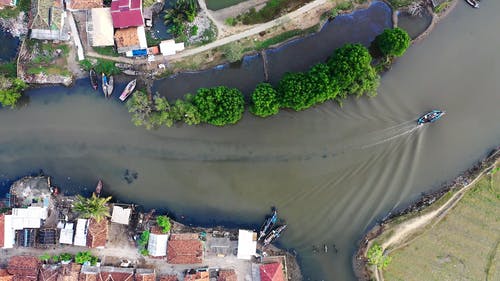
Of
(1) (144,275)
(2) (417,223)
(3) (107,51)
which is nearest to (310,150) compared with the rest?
(2) (417,223)

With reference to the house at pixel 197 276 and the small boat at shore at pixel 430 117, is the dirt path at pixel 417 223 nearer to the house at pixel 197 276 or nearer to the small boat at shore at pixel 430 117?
the small boat at shore at pixel 430 117

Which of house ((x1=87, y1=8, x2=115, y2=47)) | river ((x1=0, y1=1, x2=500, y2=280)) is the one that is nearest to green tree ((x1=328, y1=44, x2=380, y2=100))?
river ((x1=0, y1=1, x2=500, y2=280))

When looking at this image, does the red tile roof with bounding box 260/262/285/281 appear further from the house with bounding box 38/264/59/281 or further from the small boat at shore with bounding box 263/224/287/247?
the house with bounding box 38/264/59/281

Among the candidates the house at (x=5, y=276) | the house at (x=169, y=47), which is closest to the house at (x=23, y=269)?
the house at (x=5, y=276)

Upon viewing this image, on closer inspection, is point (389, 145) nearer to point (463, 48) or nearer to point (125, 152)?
point (463, 48)

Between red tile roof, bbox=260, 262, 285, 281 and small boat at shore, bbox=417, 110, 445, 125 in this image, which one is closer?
red tile roof, bbox=260, 262, 285, 281

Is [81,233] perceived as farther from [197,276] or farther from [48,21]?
[48,21]

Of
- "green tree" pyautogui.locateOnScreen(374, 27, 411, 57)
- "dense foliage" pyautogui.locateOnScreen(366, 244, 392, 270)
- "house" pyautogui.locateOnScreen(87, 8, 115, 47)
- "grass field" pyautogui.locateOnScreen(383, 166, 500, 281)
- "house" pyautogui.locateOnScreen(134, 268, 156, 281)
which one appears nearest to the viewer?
"green tree" pyautogui.locateOnScreen(374, 27, 411, 57)

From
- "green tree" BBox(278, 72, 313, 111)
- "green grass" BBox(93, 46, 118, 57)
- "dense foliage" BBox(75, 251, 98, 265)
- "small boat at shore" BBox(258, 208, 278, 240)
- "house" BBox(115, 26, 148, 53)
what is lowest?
"dense foliage" BBox(75, 251, 98, 265)
